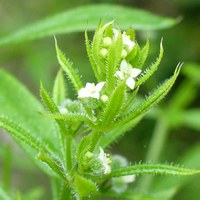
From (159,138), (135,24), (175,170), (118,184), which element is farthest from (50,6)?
(175,170)

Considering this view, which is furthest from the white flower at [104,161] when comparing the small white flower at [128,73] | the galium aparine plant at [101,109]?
the small white flower at [128,73]

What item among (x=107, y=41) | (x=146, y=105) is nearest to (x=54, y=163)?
(x=146, y=105)

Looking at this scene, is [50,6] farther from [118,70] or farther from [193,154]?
[118,70]

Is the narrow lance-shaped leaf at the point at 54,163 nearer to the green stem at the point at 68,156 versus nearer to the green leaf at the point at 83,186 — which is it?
the green stem at the point at 68,156

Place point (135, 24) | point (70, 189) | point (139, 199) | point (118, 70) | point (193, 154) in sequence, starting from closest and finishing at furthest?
point (118, 70) → point (70, 189) → point (139, 199) → point (135, 24) → point (193, 154)

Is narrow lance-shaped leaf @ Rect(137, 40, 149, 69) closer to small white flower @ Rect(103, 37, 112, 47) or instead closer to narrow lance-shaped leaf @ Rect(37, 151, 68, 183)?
small white flower @ Rect(103, 37, 112, 47)
